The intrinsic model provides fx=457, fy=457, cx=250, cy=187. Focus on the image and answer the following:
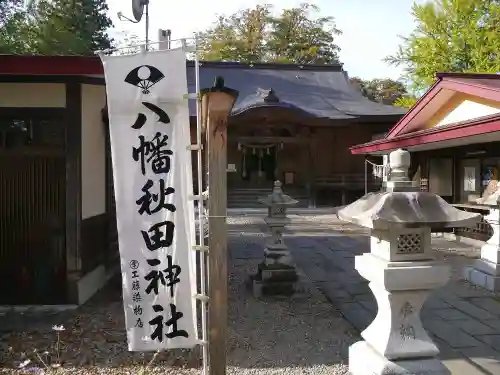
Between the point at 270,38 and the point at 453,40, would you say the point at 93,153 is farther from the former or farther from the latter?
the point at 270,38

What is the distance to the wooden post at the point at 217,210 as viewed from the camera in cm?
321

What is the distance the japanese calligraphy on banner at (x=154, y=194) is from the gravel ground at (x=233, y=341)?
94 centimetres

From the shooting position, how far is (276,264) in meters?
6.85

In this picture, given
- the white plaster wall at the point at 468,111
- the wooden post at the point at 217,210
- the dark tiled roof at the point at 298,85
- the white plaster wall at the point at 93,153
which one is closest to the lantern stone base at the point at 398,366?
the wooden post at the point at 217,210

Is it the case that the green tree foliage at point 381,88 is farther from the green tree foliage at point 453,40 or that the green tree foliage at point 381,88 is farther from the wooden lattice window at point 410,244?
the wooden lattice window at point 410,244

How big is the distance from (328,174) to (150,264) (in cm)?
1692

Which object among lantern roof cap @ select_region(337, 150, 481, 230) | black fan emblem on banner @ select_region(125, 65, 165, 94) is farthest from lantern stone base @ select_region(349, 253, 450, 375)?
black fan emblem on banner @ select_region(125, 65, 165, 94)

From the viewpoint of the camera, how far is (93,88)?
642 centimetres

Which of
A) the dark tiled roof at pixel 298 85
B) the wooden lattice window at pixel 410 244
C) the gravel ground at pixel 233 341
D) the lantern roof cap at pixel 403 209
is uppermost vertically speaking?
the dark tiled roof at pixel 298 85

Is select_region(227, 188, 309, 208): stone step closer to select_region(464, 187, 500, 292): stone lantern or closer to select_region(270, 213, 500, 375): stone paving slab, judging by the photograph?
select_region(270, 213, 500, 375): stone paving slab

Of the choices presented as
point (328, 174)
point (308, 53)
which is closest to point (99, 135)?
point (328, 174)

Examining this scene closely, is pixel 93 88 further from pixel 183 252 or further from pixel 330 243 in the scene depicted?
pixel 330 243

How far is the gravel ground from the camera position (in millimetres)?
4285

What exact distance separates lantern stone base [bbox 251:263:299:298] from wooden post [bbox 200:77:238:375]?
3.29m
